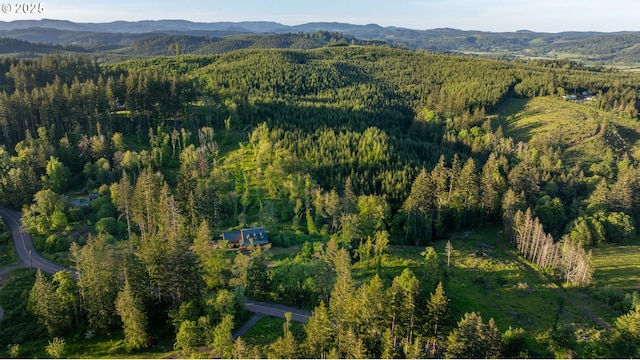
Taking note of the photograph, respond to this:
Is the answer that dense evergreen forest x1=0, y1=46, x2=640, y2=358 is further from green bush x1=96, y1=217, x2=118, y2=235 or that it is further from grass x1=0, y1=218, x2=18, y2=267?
grass x1=0, y1=218, x2=18, y2=267

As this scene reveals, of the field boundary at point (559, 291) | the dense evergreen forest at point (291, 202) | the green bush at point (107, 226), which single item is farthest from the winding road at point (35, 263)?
the field boundary at point (559, 291)

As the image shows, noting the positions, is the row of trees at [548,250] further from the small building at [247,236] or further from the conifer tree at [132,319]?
the conifer tree at [132,319]

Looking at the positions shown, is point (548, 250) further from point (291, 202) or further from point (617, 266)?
point (291, 202)

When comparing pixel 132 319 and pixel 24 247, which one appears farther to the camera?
pixel 24 247

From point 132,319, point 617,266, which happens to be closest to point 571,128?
point 617,266

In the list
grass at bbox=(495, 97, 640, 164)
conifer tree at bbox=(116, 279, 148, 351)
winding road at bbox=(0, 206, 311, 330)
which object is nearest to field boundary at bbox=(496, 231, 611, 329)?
winding road at bbox=(0, 206, 311, 330)

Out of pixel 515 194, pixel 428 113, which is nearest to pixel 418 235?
pixel 515 194

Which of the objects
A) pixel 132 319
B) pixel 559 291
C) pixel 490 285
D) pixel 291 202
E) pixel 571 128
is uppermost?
pixel 571 128
